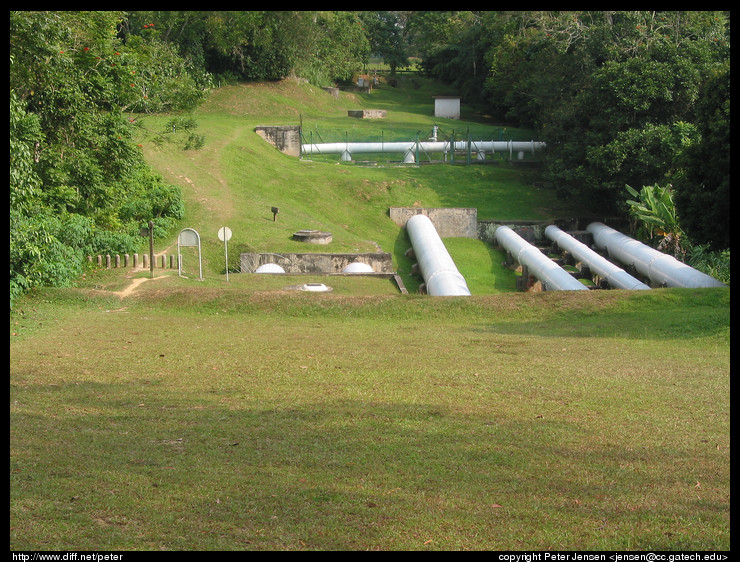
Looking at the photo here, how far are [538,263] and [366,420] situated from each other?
2036 centimetres

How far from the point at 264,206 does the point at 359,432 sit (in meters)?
25.6

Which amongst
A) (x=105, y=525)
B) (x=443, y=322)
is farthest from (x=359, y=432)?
(x=443, y=322)

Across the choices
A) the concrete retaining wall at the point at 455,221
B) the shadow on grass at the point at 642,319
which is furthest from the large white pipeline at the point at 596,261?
the shadow on grass at the point at 642,319

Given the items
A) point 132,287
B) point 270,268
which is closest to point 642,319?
point 132,287

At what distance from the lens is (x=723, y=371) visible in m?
11.2

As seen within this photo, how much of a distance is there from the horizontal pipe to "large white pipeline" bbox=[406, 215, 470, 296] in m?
10.1

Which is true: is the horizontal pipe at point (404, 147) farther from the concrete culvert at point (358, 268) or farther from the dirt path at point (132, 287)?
the dirt path at point (132, 287)

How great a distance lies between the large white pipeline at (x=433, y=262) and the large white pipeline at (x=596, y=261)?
15.4ft

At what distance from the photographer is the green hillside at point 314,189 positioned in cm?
2881

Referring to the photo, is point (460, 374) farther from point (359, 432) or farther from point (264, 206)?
point (264, 206)

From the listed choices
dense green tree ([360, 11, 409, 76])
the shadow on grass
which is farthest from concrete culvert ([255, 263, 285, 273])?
dense green tree ([360, 11, 409, 76])

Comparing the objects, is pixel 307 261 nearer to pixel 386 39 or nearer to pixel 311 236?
pixel 311 236

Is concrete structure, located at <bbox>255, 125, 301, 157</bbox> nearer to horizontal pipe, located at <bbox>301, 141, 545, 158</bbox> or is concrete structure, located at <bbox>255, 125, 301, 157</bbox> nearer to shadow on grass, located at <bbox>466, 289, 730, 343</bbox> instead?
horizontal pipe, located at <bbox>301, 141, 545, 158</bbox>

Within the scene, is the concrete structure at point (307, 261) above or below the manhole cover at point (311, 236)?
below
